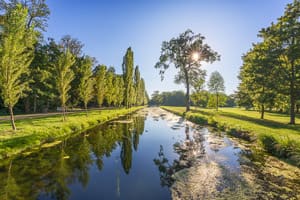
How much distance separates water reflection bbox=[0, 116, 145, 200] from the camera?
5246 millimetres

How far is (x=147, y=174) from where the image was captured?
710 centimetres

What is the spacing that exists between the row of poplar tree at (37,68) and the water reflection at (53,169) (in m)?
5.26

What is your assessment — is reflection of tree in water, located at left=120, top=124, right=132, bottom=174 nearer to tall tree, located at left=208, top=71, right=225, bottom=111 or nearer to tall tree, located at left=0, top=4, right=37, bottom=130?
tall tree, located at left=0, top=4, right=37, bottom=130

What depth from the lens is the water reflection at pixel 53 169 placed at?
525 cm

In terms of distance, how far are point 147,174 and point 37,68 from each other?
29.3 metres

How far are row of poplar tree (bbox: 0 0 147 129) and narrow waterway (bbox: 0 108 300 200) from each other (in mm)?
6304

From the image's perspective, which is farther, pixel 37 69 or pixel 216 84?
pixel 216 84

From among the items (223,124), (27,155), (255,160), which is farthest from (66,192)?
(223,124)

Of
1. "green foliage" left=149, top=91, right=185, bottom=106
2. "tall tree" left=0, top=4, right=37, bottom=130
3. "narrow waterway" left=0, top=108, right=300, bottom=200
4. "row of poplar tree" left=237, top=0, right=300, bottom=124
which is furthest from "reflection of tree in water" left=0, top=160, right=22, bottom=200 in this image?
"green foliage" left=149, top=91, right=185, bottom=106

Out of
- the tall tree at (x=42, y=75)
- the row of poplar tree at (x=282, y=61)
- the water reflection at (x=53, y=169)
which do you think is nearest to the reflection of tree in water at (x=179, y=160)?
the water reflection at (x=53, y=169)

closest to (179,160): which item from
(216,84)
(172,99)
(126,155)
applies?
(126,155)

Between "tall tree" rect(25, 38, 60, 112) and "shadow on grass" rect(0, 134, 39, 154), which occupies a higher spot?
"tall tree" rect(25, 38, 60, 112)

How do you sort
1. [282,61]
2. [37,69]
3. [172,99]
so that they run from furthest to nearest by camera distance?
[172,99]
[37,69]
[282,61]

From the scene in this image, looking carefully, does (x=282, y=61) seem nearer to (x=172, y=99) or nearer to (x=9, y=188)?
(x=9, y=188)
